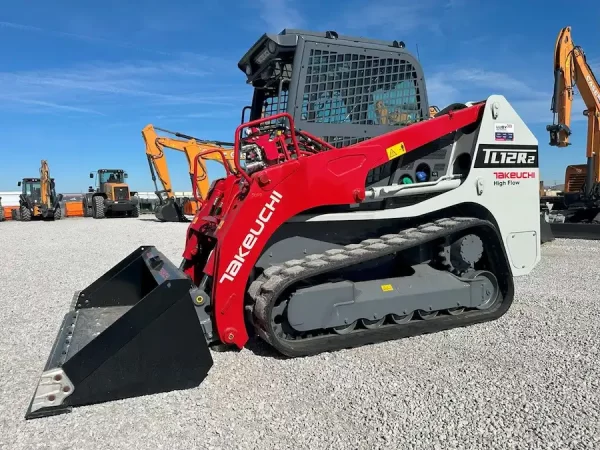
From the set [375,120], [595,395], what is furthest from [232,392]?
[375,120]

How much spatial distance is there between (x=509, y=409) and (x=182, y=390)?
2.08 meters

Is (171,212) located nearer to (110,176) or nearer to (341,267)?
(110,176)

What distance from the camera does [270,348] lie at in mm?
4215

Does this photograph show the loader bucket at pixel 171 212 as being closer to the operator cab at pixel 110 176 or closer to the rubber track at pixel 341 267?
the operator cab at pixel 110 176

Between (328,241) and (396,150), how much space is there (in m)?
1.03

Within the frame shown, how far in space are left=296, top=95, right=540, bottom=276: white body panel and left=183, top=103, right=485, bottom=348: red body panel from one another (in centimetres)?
63

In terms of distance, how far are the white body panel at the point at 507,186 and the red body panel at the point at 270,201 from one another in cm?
63

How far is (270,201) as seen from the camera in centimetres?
392

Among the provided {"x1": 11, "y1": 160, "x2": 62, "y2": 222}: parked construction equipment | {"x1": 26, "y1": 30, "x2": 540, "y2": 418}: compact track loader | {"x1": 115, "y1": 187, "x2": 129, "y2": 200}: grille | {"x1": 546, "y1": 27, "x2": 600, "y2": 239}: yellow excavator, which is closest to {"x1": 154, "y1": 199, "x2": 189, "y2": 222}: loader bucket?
{"x1": 115, "y1": 187, "x2": 129, "y2": 200}: grille

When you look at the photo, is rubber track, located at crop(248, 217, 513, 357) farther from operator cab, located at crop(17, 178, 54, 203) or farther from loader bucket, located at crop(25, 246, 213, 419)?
operator cab, located at crop(17, 178, 54, 203)

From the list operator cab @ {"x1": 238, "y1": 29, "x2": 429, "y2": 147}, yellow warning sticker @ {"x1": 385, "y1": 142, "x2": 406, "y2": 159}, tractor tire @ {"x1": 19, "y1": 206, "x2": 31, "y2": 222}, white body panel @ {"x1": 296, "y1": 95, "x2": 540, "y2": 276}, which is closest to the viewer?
yellow warning sticker @ {"x1": 385, "y1": 142, "x2": 406, "y2": 159}

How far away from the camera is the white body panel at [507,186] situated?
483cm

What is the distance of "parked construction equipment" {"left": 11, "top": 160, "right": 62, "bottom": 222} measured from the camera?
29406 millimetres

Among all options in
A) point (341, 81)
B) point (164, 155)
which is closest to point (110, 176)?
point (164, 155)
